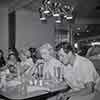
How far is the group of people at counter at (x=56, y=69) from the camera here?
137 cm

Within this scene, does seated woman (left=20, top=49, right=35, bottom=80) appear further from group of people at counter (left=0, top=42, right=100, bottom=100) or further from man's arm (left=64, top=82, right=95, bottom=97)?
man's arm (left=64, top=82, right=95, bottom=97)

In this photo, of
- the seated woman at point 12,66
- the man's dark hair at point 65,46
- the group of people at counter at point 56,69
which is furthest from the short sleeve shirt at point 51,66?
the seated woman at point 12,66

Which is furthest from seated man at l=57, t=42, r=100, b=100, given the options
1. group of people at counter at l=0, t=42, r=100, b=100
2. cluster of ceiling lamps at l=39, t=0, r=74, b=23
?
cluster of ceiling lamps at l=39, t=0, r=74, b=23

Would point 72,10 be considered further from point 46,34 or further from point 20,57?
point 20,57

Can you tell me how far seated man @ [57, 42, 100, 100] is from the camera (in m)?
1.57

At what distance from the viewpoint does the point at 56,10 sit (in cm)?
152

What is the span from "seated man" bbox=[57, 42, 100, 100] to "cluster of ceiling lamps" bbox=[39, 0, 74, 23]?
0.73 ft

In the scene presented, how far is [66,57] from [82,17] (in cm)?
38

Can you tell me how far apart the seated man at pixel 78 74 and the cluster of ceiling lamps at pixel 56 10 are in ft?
→ 0.73

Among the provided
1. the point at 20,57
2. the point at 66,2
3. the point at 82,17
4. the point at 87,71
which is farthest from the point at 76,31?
the point at 20,57

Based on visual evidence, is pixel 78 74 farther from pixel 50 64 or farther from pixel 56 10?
pixel 56 10

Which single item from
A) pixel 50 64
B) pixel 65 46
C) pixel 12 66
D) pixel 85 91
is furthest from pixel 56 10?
pixel 85 91

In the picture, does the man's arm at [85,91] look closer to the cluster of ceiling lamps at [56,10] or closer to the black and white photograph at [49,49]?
the black and white photograph at [49,49]

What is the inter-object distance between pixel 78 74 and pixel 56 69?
0.71 ft
